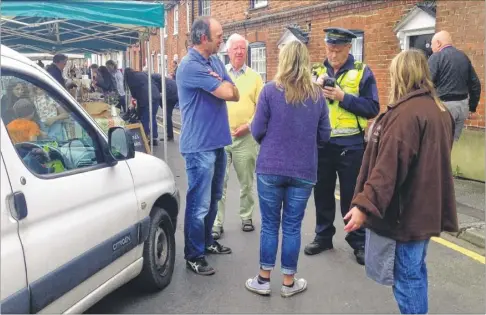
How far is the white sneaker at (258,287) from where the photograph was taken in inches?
→ 149

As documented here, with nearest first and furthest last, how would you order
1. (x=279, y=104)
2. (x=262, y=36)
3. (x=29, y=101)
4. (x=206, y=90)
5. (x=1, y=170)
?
(x=1, y=170), (x=29, y=101), (x=279, y=104), (x=206, y=90), (x=262, y=36)

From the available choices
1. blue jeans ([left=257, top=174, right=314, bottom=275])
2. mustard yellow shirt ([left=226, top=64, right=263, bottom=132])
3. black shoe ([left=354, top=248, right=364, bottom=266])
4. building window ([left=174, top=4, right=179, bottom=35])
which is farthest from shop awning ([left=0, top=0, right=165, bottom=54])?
building window ([left=174, top=4, right=179, bottom=35])

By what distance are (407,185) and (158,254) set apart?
6.75 ft

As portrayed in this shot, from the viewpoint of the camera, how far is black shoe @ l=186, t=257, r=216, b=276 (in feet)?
13.7

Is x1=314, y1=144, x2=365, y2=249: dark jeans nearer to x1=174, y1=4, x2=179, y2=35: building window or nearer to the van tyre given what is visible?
the van tyre

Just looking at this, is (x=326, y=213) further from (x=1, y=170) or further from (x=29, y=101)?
(x=1, y=170)

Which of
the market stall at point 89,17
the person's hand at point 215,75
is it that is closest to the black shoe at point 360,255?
the person's hand at point 215,75

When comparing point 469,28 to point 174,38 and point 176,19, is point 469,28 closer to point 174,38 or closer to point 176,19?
point 176,19

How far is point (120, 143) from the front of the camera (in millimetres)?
3262

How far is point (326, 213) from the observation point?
4.69 m

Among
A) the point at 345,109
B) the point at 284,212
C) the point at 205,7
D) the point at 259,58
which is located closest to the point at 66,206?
the point at 284,212

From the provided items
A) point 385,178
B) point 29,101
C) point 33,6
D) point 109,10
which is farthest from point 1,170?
point 109,10

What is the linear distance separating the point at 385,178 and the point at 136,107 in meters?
9.62

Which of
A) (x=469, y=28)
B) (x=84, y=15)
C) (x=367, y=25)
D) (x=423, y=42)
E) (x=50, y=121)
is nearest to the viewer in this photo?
(x=50, y=121)
